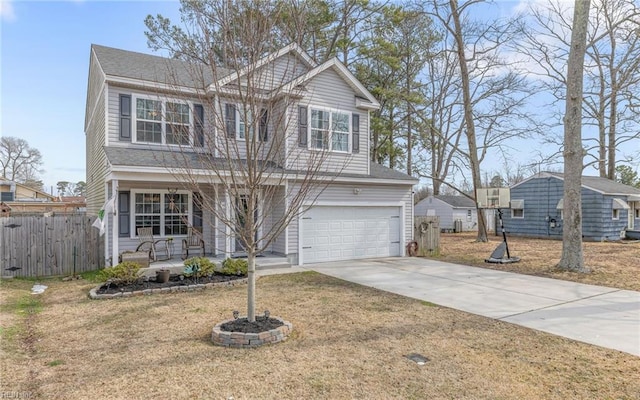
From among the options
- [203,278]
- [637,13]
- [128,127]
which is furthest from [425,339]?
Result: [637,13]

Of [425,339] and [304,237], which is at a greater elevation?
[304,237]

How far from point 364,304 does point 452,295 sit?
2.10 m

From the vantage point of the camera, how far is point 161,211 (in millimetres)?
11789

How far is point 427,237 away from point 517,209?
43.6 feet

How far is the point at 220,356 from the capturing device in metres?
4.68

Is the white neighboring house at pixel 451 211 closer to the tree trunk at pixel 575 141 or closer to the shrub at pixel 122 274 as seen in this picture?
the tree trunk at pixel 575 141

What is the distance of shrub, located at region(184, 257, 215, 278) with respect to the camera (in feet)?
29.5

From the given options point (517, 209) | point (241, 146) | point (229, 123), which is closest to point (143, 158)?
point (241, 146)

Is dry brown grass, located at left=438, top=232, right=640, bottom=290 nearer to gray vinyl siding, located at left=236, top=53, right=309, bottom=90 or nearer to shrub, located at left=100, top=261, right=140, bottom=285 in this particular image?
gray vinyl siding, located at left=236, top=53, right=309, bottom=90

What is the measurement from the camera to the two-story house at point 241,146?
10500 millimetres

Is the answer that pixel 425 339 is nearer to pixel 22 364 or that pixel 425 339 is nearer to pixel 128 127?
pixel 22 364

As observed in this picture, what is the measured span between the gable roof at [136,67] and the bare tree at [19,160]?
4031 centimetres

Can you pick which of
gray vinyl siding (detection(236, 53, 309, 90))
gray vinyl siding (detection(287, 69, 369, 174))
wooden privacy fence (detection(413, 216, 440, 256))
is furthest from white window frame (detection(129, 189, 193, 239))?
wooden privacy fence (detection(413, 216, 440, 256))

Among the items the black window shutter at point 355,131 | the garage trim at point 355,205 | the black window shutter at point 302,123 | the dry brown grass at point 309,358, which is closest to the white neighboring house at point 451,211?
the garage trim at point 355,205
